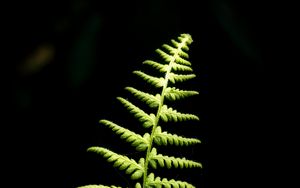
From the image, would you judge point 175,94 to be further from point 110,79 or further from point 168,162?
point 110,79

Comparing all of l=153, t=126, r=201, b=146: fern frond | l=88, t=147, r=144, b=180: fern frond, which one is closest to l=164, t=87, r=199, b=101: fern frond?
l=153, t=126, r=201, b=146: fern frond

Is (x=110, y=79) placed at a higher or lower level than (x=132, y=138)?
higher

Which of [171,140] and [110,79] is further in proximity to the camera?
[110,79]

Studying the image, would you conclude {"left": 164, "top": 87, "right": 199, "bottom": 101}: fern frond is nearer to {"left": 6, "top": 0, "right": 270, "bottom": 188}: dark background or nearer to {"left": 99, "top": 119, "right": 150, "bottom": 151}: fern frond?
{"left": 99, "top": 119, "right": 150, "bottom": 151}: fern frond

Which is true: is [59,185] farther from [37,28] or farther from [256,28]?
[256,28]

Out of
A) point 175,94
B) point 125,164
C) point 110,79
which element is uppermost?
point 110,79

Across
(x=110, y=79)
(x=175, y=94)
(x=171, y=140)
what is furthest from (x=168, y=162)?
(x=110, y=79)

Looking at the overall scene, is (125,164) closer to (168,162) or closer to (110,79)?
(168,162)

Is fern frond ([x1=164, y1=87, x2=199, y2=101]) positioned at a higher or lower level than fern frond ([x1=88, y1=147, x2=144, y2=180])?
higher

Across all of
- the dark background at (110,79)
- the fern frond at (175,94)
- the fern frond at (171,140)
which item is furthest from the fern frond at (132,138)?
the dark background at (110,79)
